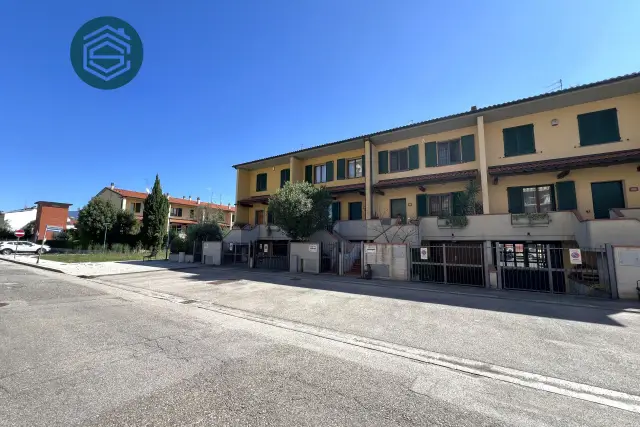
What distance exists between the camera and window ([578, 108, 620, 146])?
13891 millimetres

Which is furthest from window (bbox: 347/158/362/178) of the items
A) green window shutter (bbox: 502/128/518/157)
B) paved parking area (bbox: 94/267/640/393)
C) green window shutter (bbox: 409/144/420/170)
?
paved parking area (bbox: 94/267/640/393)

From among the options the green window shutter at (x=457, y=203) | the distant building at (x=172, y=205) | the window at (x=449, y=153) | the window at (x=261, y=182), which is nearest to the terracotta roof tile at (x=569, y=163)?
the green window shutter at (x=457, y=203)

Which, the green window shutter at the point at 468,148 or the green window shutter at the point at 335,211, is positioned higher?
the green window shutter at the point at 468,148

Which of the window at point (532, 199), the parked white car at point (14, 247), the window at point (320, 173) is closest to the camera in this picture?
the window at point (532, 199)

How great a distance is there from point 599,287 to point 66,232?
2045 inches

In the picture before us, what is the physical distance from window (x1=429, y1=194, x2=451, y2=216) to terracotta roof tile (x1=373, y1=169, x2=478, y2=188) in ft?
3.96

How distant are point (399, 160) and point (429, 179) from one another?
3.09m

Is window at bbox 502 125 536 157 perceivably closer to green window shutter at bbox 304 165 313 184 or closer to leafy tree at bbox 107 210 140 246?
green window shutter at bbox 304 165 313 184

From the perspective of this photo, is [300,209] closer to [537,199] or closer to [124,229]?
[537,199]

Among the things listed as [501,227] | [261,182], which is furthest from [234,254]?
[501,227]

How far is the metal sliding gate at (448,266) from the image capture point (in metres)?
13.0

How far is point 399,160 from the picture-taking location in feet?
65.0

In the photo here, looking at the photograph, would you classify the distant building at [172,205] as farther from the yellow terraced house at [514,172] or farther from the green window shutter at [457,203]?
the green window shutter at [457,203]

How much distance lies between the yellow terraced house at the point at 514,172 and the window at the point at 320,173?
1596 millimetres
